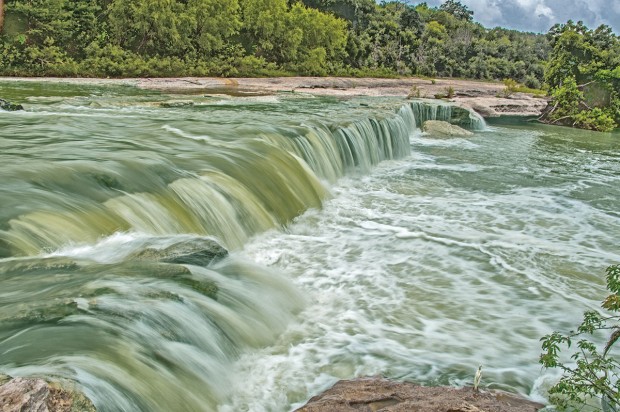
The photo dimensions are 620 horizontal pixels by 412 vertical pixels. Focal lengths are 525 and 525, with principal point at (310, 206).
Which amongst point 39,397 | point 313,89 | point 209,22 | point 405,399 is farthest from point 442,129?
point 209,22

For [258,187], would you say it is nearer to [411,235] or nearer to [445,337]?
[411,235]

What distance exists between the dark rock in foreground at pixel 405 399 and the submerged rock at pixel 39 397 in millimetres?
1506

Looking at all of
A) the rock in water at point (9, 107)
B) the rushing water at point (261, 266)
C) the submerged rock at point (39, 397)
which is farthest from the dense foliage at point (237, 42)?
the submerged rock at point (39, 397)

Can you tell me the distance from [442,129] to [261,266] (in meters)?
17.5

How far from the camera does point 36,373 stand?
2.80 m

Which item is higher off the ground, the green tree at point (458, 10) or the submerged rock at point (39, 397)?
the green tree at point (458, 10)

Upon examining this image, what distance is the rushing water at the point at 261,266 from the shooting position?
375 centimetres

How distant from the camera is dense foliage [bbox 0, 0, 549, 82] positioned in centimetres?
3688

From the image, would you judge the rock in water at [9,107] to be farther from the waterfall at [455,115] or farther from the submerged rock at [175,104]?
the waterfall at [455,115]

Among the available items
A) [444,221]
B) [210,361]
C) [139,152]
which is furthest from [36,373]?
→ [444,221]

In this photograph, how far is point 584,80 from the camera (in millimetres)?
29422

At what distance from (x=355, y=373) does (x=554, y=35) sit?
32524 millimetres

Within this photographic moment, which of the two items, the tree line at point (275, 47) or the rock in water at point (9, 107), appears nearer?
the rock in water at point (9, 107)

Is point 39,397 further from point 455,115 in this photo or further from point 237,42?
point 237,42
